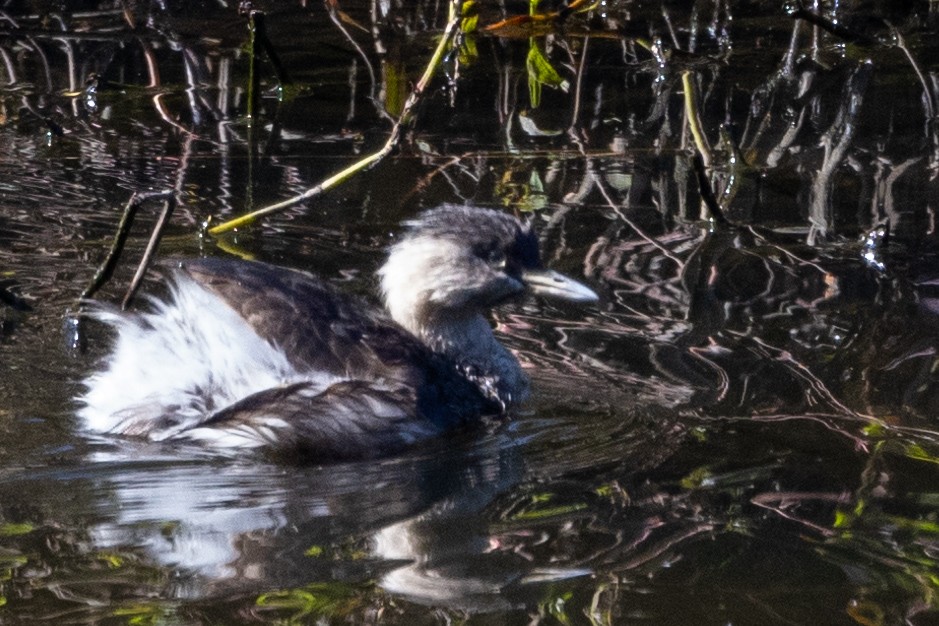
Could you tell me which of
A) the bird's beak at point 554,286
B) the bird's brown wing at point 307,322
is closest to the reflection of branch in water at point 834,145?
the bird's beak at point 554,286

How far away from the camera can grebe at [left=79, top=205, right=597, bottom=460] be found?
15.2 ft

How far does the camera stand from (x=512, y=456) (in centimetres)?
461

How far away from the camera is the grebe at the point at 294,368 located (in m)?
4.63

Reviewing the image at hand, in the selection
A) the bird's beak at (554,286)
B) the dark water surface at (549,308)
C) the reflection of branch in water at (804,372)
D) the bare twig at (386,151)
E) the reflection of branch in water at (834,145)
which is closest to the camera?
the dark water surface at (549,308)

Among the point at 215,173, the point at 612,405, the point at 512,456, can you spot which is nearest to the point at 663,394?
the point at 612,405

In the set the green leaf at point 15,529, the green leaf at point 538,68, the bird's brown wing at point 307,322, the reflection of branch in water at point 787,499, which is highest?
the green leaf at point 538,68

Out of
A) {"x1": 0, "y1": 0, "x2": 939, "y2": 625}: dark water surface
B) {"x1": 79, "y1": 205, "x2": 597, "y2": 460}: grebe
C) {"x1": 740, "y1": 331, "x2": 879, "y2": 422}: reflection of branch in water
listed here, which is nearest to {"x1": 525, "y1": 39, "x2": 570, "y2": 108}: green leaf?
{"x1": 0, "y1": 0, "x2": 939, "y2": 625}: dark water surface

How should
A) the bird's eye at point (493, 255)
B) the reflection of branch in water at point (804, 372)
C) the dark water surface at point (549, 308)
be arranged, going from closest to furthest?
the dark water surface at point (549, 308) < the reflection of branch in water at point (804, 372) < the bird's eye at point (493, 255)

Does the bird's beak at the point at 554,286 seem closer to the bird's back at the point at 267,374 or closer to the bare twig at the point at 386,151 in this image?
the bird's back at the point at 267,374

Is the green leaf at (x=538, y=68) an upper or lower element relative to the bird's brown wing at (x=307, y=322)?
upper

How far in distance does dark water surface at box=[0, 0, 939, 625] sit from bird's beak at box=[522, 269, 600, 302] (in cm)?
27

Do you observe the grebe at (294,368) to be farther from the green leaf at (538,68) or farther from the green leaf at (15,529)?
the green leaf at (538,68)

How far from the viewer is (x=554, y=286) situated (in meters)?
5.16

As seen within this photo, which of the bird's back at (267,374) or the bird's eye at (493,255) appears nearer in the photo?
the bird's back at (267,374)
